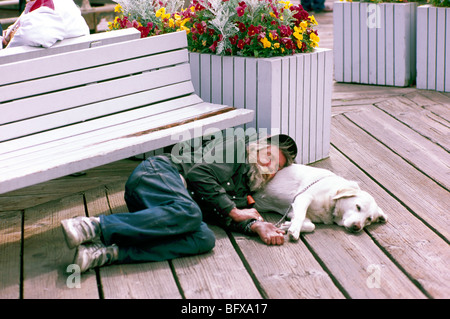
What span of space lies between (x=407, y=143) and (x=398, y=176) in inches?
27.8

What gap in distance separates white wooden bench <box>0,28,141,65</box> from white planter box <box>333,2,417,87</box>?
2.90 meters

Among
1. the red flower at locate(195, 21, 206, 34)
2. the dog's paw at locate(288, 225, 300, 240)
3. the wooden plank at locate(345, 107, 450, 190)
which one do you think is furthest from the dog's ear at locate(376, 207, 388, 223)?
the red flower at locate(195, 21, 206, 34)

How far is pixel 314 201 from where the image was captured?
11.6ft

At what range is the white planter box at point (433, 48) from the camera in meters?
6.11

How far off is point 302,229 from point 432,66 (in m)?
3.37

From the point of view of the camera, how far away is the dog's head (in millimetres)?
3406

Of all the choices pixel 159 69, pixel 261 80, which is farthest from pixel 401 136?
pixel 159 69

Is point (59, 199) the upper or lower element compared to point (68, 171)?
lower

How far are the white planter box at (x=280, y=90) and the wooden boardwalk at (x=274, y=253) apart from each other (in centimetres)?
23

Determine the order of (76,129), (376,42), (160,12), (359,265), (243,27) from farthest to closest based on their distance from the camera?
(376,42) → (160,12) → (243,27) → (76,129) → (359,265)

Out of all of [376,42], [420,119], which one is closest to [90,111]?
[420,119]

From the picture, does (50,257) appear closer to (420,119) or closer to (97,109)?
(97,109)

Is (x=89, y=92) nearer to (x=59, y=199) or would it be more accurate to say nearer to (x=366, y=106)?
(x=59, y=199)

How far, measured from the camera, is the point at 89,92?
383 centimetres
